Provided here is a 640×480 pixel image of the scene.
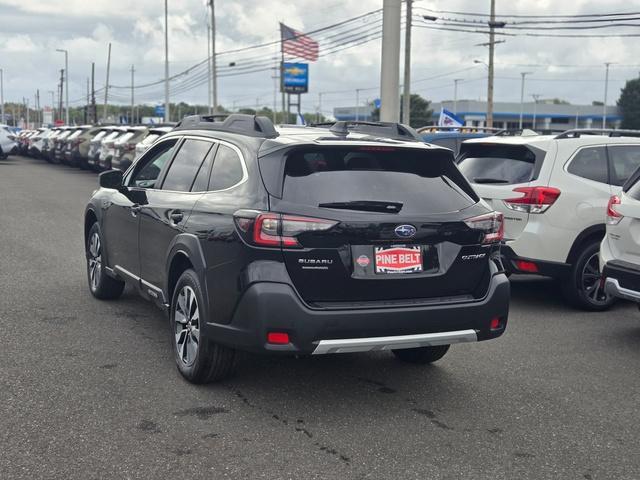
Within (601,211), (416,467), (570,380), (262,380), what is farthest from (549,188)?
(416,467)

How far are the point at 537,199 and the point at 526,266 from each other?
644 millimetres

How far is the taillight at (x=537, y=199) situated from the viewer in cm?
806

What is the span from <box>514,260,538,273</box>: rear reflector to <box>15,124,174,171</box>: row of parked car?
12.3 metres

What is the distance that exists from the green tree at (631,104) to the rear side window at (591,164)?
368 ft

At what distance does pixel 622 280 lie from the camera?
22.5ft

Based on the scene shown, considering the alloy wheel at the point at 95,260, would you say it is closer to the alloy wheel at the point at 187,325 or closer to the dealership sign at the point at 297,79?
the alloy wheel at the point at 187,325

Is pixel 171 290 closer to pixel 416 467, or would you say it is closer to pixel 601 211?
pixel 416 467

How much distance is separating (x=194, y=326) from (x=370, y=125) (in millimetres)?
1919

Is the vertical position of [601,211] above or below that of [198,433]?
above

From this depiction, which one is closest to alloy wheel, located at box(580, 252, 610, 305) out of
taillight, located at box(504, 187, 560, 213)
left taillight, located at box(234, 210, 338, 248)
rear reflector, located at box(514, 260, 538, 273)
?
rear reflector, located at box(514, 260, 538, 273)

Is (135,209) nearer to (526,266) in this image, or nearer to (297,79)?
(526,266)

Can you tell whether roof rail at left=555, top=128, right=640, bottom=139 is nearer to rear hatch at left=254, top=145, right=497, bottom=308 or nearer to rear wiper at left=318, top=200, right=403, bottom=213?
rear hatch at left=254, top=145, right=497, bottom=308

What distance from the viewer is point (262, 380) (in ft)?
18.8

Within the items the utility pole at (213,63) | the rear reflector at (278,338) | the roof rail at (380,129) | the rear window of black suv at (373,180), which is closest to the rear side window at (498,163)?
the roof rail at (380,129)
